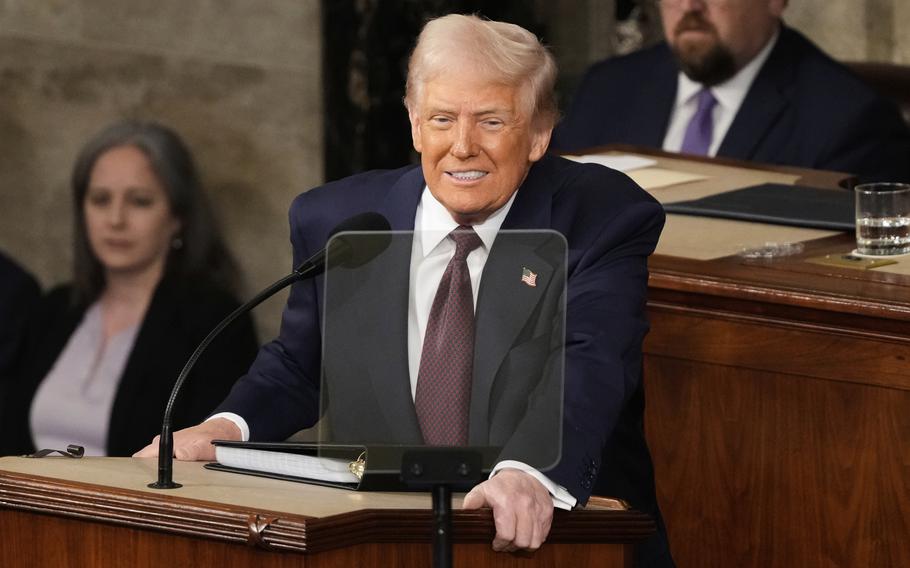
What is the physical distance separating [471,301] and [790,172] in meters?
2.14

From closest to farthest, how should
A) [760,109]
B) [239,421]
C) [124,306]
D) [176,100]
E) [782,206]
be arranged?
[239,421] < [782,206] < [124,306] < [760,109] < [176,100]

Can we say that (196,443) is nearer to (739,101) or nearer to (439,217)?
(439,217)

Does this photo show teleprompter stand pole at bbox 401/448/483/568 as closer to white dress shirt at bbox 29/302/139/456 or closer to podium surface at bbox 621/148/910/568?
podium surface at bbox 621/148/910/568

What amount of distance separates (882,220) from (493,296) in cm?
133

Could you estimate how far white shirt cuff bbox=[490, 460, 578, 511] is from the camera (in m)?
2.58

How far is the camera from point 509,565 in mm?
2568

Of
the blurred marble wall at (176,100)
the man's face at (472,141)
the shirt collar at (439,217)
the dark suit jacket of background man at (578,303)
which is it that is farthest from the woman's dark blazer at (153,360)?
the man's face at (472,141)

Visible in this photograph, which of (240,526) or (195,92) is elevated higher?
(195,92)

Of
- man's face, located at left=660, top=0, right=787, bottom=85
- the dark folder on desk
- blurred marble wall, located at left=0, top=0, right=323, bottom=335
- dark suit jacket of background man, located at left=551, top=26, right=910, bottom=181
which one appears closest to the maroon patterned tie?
the dark folder on desk

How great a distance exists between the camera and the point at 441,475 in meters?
2.42

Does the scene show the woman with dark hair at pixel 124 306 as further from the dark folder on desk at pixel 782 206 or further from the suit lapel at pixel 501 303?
the suit lapel at pixel 501 303

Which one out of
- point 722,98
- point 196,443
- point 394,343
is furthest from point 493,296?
point 722,98

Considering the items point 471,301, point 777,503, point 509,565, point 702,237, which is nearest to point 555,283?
point 471,301

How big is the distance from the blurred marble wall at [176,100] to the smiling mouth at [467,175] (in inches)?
124
